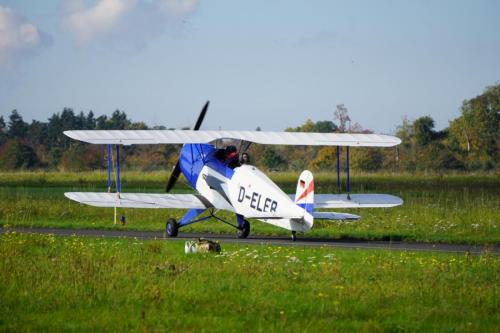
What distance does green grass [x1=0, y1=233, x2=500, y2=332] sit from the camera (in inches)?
473

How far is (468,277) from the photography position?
50.1 ft

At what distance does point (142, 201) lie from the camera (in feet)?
85.6

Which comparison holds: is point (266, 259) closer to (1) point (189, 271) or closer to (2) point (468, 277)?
(1) point (189, 271)

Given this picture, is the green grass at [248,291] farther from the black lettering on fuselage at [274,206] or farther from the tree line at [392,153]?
the tree line at [392,153]

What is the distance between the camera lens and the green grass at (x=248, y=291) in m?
12.0

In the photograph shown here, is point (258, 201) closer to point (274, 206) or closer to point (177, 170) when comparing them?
point (274, 206)

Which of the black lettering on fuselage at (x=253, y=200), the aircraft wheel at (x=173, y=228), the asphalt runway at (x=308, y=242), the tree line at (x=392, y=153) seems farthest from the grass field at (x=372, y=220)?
the tree line at (x=392, y=153)

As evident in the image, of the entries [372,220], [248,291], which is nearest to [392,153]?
[372,220]

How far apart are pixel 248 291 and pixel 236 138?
1118 cm

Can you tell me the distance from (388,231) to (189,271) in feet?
37.9

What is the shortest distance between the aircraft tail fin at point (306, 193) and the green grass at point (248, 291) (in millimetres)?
2920

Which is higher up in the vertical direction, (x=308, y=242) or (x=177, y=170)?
(x=177, y=170)

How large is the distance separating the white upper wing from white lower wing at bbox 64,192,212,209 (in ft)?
6.08

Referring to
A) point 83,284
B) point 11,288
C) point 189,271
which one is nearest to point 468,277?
point 189,271
